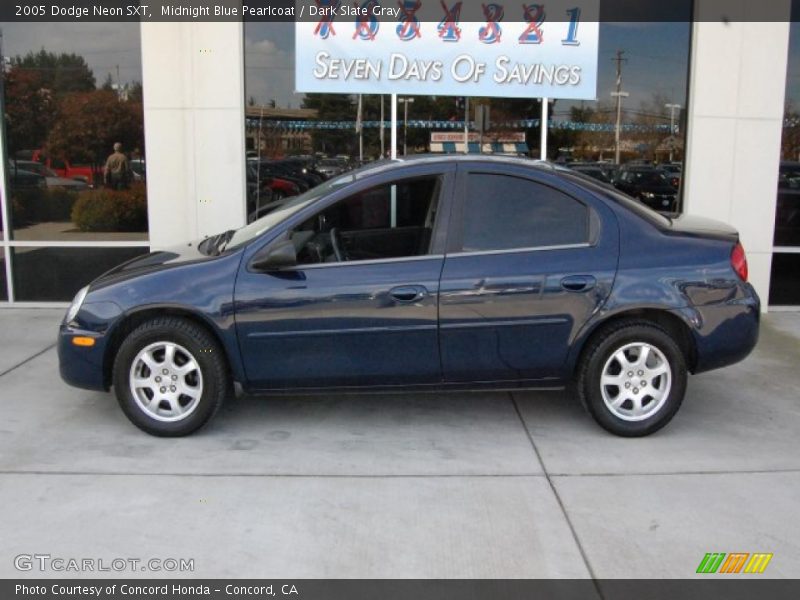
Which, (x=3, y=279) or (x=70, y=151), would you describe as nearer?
(x=70, y=151)

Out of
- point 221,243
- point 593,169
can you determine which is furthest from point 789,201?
point 221,243

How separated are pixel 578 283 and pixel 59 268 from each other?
6.08 meters

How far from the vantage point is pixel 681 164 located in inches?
348

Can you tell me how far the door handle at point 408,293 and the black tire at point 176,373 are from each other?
1.13 m

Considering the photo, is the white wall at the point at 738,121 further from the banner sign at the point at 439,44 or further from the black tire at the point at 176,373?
the black tire at the point at 176,373

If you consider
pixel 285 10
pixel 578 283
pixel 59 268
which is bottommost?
pixel 59 268

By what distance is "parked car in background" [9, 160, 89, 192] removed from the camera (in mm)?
8695

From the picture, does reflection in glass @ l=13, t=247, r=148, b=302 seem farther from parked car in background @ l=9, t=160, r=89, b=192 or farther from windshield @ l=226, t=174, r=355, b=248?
Answer: windshield @ l=226, t=174, r=355, b=248

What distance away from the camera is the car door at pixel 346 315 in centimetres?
500

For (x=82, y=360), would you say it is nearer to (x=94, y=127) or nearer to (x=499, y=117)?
(x=94, y=127)

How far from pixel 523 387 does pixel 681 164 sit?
468 cm

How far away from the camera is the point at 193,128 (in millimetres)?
8539

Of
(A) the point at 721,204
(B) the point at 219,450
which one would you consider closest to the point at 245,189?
(B) the point at 219,450
